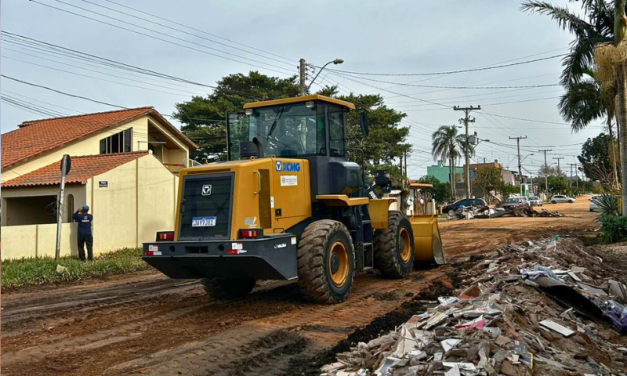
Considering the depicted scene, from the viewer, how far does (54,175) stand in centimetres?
1962

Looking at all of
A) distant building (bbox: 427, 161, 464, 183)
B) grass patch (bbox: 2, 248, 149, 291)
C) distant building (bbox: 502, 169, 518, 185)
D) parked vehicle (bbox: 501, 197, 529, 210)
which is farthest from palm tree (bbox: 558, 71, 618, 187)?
distant building (bbox: 502, 169, 518, 185)

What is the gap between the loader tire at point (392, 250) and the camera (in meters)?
10.4

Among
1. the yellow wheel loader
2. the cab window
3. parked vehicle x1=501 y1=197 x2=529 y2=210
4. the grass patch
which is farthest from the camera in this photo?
parked vehicle x1=501 y1=197 x2=529 y2=210

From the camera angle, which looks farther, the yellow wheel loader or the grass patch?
the grass patch

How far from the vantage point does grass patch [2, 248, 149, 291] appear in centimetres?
1245

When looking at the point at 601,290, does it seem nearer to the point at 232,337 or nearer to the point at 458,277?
the point at 458,277

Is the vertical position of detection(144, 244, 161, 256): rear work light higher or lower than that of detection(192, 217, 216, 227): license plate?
lower

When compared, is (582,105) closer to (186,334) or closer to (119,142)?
(119,142)

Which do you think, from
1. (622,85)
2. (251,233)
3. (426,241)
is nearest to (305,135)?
(251,233)

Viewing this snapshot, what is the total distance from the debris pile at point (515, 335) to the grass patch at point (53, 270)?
924 cm

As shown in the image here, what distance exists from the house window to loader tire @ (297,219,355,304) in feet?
59.9

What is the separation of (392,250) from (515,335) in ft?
17.1

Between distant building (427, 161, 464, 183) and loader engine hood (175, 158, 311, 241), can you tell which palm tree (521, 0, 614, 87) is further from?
distant building (427, 161, 464, 183)

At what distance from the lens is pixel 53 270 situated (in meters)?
13.3
